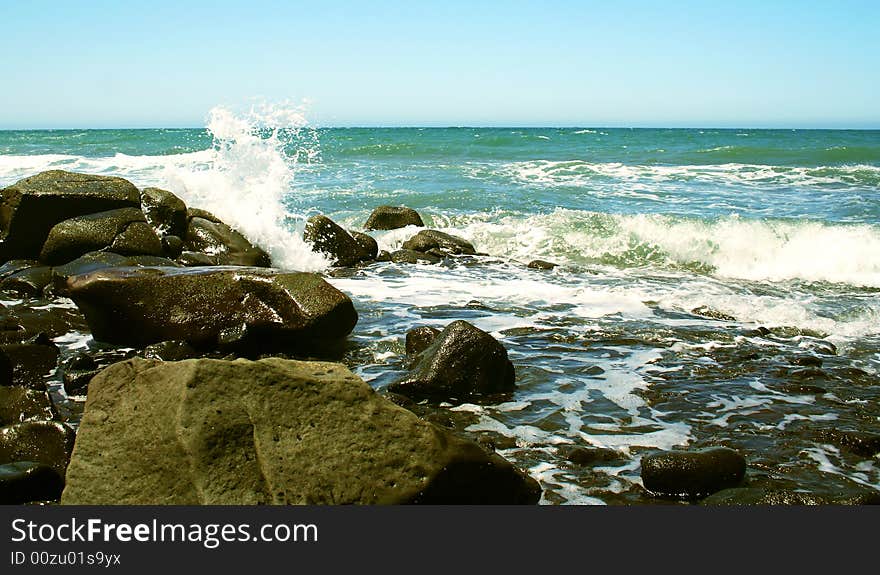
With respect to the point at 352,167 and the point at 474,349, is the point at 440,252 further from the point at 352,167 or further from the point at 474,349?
the point at 352,167

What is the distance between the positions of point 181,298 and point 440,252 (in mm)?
6238

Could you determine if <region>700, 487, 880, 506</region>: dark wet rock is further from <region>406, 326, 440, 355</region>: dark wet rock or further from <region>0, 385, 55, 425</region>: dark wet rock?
<region>0, 385, 55, 425</region>: dark wet rock

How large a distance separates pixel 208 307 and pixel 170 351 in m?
0.50

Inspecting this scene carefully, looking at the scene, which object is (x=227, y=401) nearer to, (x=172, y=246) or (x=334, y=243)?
(x=172, y=246)

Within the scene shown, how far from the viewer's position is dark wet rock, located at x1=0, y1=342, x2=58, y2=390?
19.0 ft

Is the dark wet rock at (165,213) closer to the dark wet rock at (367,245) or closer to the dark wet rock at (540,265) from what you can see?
the dark wet rock at (367,245)

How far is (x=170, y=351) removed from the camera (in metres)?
6.09

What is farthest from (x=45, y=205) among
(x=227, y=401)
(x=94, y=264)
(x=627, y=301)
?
(x=227, y=401)

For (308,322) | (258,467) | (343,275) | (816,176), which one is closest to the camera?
(258,467)

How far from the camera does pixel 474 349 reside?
5629mm

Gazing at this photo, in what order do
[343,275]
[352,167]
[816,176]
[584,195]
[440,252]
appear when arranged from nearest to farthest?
[343,275] → [440,252] → [584,195] → [816,176] → [352,167]

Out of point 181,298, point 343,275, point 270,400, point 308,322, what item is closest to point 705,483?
point 270,400

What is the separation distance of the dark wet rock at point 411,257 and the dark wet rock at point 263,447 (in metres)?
8.12

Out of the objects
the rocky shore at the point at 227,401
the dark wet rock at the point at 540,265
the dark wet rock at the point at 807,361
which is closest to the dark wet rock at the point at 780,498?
the rocky shore at the point at 227,401
